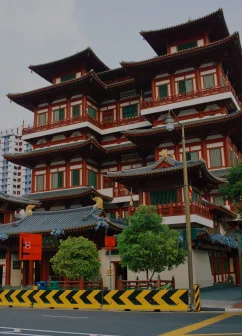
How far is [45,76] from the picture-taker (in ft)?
161

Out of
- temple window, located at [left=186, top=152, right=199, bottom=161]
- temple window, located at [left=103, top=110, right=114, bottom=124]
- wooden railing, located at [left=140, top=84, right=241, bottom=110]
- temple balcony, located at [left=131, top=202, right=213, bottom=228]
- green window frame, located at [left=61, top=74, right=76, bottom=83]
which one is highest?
green window frame, located at [left=61, top=74, right=76, bottom=83]

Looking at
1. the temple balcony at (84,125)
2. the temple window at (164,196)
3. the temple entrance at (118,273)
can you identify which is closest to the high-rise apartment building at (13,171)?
the temple balcony at (84,125)

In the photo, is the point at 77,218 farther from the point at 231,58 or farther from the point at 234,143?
the point at 231,58

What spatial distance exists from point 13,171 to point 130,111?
4080 inches

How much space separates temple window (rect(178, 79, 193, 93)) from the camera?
130 ft

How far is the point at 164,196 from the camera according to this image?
2941 centimetres

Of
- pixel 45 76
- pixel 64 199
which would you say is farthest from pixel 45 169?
pixel 45 76

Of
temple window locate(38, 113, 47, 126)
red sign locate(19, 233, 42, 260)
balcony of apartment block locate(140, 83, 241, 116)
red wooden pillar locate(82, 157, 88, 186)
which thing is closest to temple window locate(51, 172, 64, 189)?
red wooden pillar locate(82, 157, 88, 186)

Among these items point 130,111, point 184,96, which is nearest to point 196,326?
point 184,96

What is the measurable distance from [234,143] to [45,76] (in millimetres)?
24019

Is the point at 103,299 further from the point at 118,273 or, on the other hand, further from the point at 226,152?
the point at 226,152

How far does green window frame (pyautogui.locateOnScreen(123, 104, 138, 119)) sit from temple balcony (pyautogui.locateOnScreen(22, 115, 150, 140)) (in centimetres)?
111

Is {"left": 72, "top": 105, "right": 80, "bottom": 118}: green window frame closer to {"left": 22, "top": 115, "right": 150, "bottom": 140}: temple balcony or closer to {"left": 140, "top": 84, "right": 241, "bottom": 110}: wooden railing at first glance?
{"left": 22, "top": 115, "right": 150, "bottom": 140}: temple balcony

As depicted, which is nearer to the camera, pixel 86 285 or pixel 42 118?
pixel 86 285
